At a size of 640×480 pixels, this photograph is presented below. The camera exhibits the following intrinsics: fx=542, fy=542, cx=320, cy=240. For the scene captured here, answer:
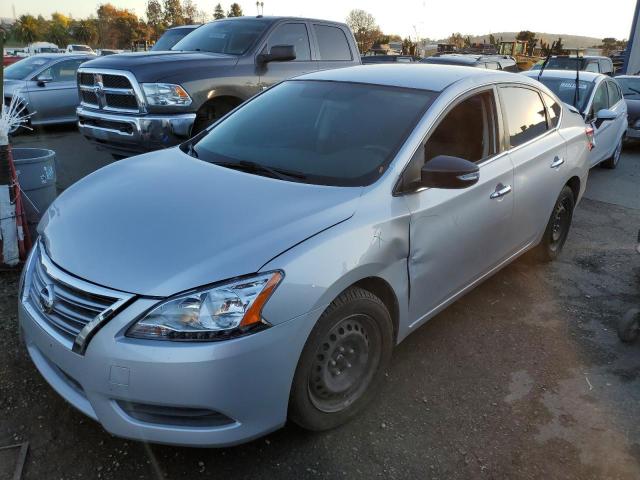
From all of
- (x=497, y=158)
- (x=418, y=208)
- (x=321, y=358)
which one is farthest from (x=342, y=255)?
(x=497, y=158)

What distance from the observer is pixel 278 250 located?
2223mm

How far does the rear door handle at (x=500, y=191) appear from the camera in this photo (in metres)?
3.44

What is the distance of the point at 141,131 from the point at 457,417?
4.59 metres

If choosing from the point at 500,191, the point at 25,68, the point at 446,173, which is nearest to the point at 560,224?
the point at 500,191

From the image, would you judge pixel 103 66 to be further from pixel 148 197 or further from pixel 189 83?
pixel 148 197

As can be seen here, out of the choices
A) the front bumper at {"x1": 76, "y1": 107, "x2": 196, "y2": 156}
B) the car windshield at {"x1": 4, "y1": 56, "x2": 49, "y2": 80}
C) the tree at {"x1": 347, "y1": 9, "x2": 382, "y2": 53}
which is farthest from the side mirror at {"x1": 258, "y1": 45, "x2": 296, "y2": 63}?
the tree at {"x1": 347, "y1": 9, "x2": 382, "y2": 53}

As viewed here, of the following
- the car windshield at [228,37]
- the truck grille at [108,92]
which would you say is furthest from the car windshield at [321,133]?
the car windshield at [228,37]

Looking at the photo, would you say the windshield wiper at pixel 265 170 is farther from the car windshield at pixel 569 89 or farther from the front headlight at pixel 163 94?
the car windshield at pixel 569 89

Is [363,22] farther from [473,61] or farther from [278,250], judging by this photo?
[278,250]

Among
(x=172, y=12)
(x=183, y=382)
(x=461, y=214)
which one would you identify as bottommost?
(x=183, y=382)

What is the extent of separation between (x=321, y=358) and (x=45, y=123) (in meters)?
9.97

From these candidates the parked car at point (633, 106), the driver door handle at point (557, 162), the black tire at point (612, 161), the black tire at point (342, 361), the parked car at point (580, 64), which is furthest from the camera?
the parked car at point (580, 64)

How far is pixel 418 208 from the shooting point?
9.27ft

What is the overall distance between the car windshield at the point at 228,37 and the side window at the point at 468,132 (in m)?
4.16
